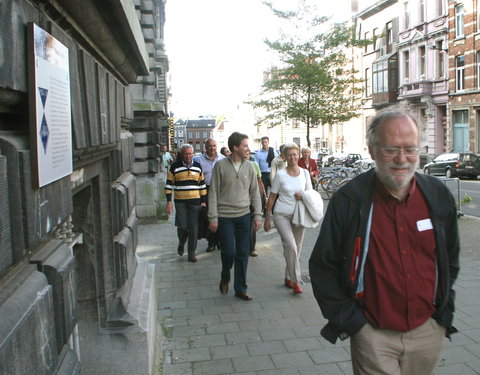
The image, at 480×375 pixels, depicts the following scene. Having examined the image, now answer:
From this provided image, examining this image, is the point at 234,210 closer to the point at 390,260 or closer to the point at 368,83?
the point at 390,260

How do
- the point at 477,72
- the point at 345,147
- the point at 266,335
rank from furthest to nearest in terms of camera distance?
1. the point at 345,147
2. the point at 477,72
3. the point at 266,335

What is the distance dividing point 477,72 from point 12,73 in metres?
39.4

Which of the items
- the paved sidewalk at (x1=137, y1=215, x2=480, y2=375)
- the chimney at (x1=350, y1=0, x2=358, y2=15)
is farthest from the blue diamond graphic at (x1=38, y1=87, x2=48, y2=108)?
the chimney at (x1=350, y1=0, x2=358, y2=15)

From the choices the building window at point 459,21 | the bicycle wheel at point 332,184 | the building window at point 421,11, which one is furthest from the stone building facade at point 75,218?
the building window at point 421,11

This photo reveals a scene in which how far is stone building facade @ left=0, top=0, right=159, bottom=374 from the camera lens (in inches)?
60.6

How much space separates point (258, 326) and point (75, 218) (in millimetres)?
2573

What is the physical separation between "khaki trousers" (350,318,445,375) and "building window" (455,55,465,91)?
39139mm

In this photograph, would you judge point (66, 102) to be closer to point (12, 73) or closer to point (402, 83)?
point (12, 73)

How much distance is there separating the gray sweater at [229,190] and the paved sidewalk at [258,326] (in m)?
1.05

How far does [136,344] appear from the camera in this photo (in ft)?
12.5

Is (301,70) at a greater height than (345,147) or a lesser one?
greater

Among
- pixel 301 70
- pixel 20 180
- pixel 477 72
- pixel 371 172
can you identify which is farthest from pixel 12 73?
pixel 477 72

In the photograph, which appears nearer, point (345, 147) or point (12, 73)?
point (12, 73)

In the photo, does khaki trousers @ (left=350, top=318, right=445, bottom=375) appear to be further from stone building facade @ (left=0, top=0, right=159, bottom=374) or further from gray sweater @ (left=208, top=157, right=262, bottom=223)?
gray sweater @ (left=208, top=157, right=262, bottom=223)
